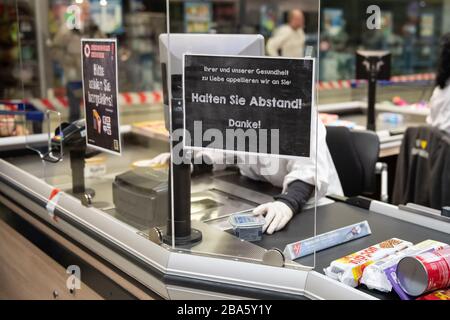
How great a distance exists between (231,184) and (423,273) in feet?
3.67

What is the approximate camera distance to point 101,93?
192 centimetres

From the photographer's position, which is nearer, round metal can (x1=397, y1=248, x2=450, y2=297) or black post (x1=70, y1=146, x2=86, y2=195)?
round metal can (x1=397, y1=248, x2=450, y2=297)

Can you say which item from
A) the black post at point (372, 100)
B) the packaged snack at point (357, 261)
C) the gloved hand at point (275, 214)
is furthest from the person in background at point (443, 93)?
the packaged snack at point (357, 261)

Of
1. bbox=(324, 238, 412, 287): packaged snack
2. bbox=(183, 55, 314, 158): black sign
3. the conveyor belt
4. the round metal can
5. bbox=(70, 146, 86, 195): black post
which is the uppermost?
bbox=(183, 55, 314, 158): black sign

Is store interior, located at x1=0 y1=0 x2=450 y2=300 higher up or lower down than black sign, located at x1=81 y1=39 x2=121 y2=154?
lower down

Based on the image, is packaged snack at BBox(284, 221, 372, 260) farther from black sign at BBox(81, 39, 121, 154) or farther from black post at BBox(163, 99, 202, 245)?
black sign at BBox(81, 39, 121, 154)

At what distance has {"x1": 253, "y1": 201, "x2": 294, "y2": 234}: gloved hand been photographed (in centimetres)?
188

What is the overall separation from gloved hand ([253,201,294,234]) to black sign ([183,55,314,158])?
37 centimetres

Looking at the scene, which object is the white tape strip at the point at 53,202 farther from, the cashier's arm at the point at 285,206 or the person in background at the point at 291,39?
the person in background at the point at 291,39

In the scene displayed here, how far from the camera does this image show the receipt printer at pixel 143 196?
1810 mm

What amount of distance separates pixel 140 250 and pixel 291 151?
0.57 metres

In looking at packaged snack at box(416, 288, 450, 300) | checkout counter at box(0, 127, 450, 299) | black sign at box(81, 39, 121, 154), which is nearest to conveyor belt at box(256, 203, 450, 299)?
checkout counter at box(0, 127, 450, 299)

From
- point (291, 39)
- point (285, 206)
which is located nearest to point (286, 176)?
point (285, 206)

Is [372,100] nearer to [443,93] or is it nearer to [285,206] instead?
[443,93]
